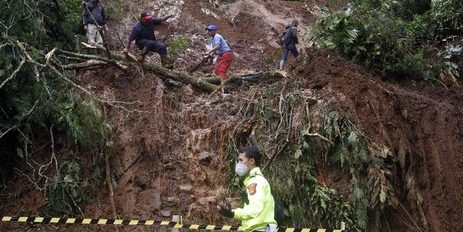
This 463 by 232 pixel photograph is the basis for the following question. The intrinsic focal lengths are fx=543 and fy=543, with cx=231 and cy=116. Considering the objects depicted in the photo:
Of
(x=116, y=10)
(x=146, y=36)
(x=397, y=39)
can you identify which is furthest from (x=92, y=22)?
(x=397, y=39)

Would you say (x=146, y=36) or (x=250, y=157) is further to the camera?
(x=146, y=36)

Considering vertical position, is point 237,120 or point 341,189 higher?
point 237,120

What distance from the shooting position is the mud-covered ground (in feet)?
25.0

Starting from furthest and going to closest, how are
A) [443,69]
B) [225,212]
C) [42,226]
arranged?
[443,69] < [42,226] < [225,212]

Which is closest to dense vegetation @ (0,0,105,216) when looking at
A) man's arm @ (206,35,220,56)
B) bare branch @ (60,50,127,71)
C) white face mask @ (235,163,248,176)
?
bare branch @ (60,50,127,71)

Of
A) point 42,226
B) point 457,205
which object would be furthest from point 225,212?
point 457,205

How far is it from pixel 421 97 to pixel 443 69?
141 centimetres

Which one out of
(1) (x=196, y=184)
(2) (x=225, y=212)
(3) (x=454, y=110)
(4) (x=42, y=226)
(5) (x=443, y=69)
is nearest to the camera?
(2) (x=225, y=212)

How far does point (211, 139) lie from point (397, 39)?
4.12m

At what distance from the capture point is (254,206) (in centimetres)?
458

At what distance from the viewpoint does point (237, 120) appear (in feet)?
27.5

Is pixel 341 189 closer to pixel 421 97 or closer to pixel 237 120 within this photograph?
pixel 237 120

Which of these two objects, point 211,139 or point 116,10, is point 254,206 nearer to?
point 211,139

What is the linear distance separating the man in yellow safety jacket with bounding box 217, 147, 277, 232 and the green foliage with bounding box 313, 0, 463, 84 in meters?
5.32
